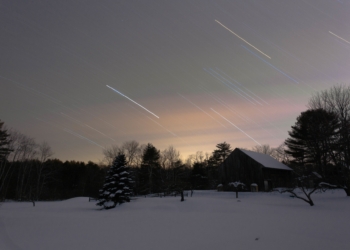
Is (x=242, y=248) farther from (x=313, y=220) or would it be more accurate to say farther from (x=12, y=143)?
(x=12, y=143)

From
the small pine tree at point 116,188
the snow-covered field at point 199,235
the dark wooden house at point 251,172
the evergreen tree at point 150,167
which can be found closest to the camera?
the snow-covered field at point 199,235

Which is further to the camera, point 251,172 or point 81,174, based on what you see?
point 81,174

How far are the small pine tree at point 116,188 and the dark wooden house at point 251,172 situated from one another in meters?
17.2

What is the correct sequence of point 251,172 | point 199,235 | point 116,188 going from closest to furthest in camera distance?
point 199,235 < point 116,188 < point 251,172

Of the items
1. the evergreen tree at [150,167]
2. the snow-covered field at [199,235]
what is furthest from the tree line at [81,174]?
the snow-covered field at [199,235]

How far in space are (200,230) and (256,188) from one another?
23.8 meters

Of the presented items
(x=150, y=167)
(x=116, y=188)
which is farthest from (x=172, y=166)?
(x=116, y=188)

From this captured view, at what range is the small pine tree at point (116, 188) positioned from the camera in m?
24.4

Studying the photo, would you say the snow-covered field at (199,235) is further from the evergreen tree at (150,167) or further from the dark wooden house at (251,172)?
the evergreen tree at (150,167)

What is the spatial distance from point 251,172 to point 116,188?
769 inches

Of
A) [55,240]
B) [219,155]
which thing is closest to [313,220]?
[55,240]

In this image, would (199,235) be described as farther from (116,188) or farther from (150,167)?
(150,167)

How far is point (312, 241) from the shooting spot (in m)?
8.27

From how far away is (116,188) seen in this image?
25047 mm
